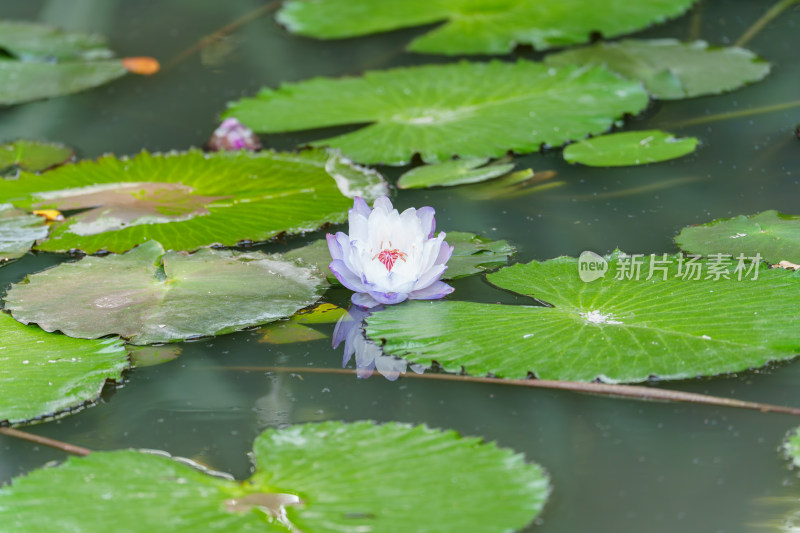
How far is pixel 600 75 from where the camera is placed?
2.32 meters

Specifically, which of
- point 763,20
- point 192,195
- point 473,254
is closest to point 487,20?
point 763,20

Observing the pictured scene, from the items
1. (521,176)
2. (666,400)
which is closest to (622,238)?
(521,176)

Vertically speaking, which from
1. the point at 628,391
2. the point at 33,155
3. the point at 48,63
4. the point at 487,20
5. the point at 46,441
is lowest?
the point at 46,441

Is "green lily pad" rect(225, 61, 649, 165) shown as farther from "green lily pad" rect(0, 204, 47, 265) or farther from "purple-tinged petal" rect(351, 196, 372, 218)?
"green lily pad" rect(0, 204, 47, 265)

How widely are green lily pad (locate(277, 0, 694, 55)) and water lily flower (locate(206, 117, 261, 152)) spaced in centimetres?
83

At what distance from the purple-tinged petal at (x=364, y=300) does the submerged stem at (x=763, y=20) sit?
167 cm

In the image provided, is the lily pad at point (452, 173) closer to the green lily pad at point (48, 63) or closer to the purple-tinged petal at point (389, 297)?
the purple-tinged petal at point (389, 297)

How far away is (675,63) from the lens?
2.41 meters

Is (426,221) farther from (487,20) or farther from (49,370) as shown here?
(487,20)

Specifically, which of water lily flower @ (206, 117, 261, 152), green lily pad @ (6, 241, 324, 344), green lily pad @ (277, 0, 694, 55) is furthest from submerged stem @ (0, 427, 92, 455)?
green lily pad @ (277, 0, 694, 55)

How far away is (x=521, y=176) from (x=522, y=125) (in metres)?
0.22

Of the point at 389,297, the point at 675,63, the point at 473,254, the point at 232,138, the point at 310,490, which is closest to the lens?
the point at 310,490

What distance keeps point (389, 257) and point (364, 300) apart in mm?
83

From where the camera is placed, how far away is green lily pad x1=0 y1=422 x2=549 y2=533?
96 cm
